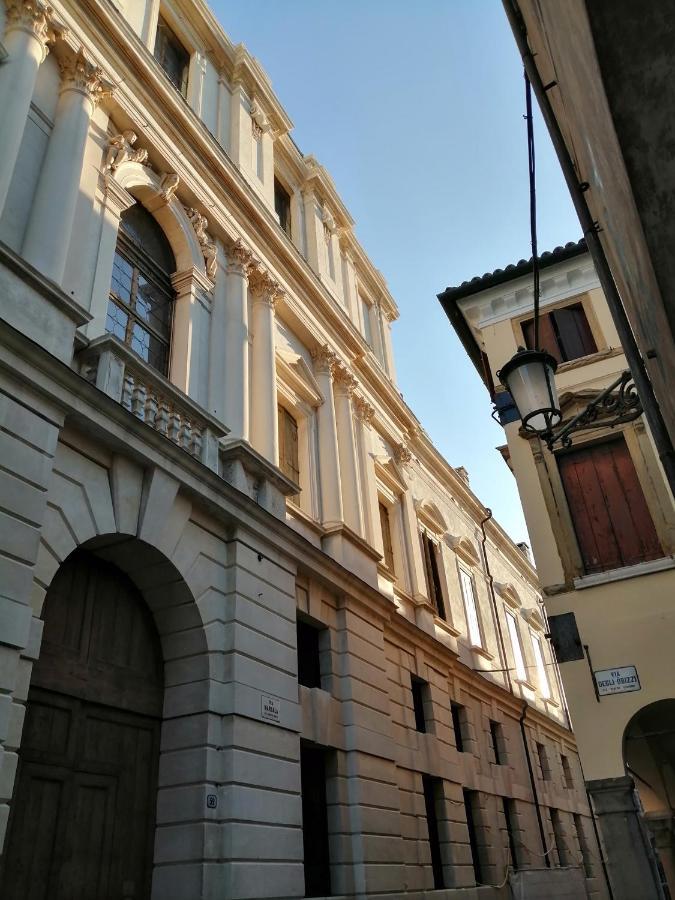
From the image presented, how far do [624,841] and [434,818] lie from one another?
644 cm

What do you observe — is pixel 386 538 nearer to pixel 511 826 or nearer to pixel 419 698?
pixel 419 698

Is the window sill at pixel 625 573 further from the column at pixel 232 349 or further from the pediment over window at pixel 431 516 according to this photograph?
the pediment over window at pixel 431 516

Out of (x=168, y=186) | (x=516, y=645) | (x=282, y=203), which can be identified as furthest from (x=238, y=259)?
(x=516, y=645)

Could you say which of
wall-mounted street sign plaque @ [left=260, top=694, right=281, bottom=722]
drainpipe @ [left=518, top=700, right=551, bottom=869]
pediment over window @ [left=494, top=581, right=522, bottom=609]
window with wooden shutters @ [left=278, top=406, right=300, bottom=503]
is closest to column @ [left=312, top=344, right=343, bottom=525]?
window with wooden shutters @ [left=278, top=406, right=300, bottom=503]

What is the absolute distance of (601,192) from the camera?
4625 mm

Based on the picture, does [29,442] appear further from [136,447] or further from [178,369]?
[178,369]

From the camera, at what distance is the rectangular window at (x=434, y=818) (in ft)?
45.1

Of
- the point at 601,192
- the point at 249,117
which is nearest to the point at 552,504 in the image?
the point at 601,192

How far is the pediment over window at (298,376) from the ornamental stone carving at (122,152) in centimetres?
433

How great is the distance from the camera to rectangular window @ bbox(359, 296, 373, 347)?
20.5 m

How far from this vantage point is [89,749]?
7.64m

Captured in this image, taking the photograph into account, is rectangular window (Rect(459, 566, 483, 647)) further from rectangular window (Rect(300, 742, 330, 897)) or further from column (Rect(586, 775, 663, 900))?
column (Rect(586, 775, 663, 900))

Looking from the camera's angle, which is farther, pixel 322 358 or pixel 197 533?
pixel 322 358

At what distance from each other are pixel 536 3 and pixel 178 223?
834 cm
